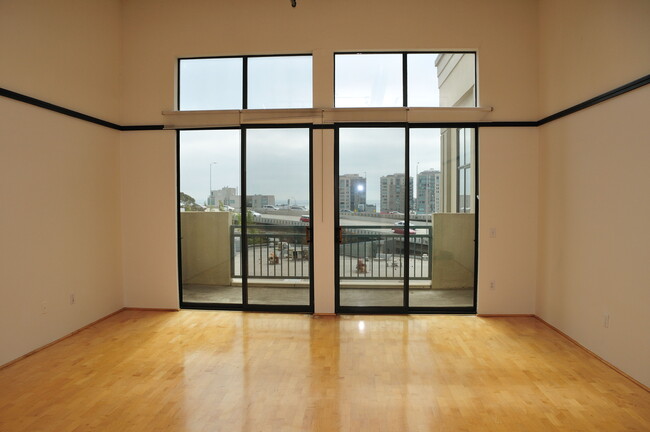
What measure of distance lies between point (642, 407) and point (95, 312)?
209 inches

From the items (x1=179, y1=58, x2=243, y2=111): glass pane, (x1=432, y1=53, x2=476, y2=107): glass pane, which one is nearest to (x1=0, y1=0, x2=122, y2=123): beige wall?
(x1=179, y1=58, x2=243, y2=111): glass pane

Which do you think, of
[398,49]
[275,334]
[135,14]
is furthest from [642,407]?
[135,14]

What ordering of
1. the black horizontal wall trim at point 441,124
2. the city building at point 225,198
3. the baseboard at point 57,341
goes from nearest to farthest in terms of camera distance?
1. the black horizontal wall trim at point 441,124
2. the baseboard at point 57,341
3. the city building at point 225,198

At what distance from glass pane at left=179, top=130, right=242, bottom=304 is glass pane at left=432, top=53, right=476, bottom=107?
2699 mm

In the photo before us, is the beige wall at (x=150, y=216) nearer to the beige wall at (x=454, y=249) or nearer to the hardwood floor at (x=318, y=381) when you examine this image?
the hardwood floor at (x=318, y=381)

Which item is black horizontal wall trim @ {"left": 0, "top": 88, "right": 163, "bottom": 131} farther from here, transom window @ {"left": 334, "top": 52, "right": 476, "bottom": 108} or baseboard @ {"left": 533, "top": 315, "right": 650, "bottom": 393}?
baseboard @ {"left": 533, "top": 315, "right": 650, "bottom": 393}

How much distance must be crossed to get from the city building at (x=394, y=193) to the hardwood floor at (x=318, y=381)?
145cm

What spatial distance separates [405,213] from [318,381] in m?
2.45

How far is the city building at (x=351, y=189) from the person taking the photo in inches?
186

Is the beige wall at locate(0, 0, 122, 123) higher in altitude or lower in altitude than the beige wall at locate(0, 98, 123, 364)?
higher

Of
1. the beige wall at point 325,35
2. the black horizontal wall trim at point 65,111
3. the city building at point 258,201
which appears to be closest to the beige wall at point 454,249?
the beige wall at point 325,35

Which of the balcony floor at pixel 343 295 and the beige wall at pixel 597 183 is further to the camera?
the balcony floor at pixel 343 295

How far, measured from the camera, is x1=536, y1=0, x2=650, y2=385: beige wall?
2967 millimetres

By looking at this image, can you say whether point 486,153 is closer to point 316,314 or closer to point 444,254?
point 444,254
